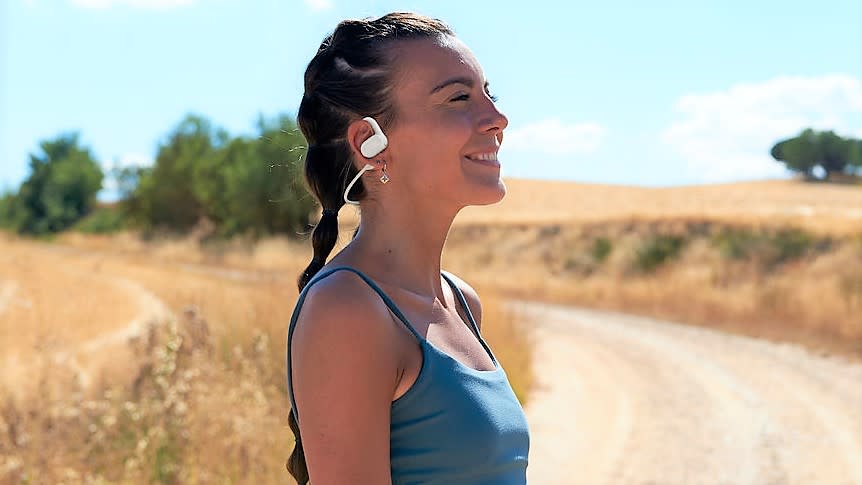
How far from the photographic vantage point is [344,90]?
1.82 meters

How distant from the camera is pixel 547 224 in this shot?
1692 inches

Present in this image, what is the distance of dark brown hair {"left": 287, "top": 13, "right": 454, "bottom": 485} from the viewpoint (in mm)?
1800

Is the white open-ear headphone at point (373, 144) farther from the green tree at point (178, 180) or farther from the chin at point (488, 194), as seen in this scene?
the green tree at point (178, 180)

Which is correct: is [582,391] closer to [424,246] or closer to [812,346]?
[812,346]

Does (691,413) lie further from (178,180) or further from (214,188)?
(178,180)

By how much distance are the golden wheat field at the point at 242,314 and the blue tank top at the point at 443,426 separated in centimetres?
93

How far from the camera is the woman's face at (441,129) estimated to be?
5.83ft

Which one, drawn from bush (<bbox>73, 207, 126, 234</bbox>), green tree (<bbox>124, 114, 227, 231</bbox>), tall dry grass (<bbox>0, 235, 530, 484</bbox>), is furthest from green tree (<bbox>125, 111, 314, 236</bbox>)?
tall dry grass (<bbox>0, 235, 530, 484</bbox>)

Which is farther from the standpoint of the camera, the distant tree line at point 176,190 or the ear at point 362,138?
the distant tree line at point 176,190

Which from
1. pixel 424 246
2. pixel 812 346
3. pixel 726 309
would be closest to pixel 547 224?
pixel 726 309

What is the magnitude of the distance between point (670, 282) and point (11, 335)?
48.1 feet

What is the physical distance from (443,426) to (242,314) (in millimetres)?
7156

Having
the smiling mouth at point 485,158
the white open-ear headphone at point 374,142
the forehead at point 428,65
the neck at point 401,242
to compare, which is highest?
the forehead at point 428,65

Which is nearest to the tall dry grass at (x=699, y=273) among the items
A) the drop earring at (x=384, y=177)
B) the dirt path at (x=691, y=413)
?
the dirt path at (x=691, y=413)
